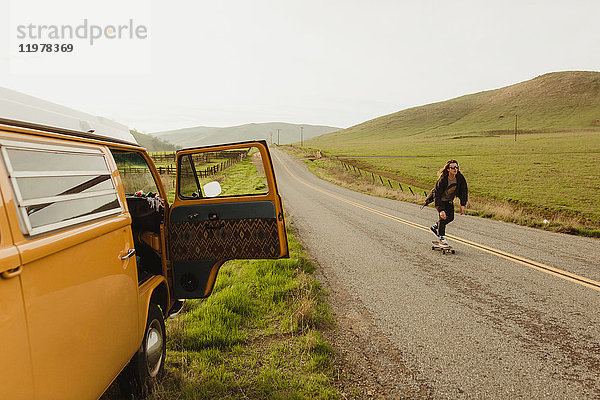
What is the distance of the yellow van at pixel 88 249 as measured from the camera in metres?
1.56

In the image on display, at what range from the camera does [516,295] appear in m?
5.25

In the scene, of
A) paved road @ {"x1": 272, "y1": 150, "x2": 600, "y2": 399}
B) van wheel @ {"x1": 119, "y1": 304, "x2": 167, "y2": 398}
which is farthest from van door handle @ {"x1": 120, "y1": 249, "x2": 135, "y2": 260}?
paved road @ {"x1": 272, "y1": 150, "x2": 600, "y2": 399}

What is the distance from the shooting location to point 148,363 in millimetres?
3072

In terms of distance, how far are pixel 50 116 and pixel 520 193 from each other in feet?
97.6

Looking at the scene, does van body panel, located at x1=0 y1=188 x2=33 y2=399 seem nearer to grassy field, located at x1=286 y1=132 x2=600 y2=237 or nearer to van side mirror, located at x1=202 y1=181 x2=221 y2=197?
van side mirror, located at x1=202 y1=181 x2=221 y2=197

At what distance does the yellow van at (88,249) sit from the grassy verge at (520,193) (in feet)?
36.5

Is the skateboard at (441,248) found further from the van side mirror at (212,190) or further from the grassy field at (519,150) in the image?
the van side mirror at (212,190)

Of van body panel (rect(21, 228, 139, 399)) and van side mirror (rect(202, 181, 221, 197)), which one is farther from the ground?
van side mirror (rect(202, 181, 221, 197))

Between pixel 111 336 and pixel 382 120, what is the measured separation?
181584mm

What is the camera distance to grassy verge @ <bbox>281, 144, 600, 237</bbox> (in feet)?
41.5

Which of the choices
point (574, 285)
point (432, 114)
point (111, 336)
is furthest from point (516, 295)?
point (432, 114)

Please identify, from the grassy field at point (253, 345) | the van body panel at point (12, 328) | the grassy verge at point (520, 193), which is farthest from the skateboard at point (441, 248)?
the van body panel at point (12, 328)

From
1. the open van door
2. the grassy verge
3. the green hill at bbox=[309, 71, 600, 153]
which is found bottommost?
the grassy verge

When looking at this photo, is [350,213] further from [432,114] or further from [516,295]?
[432,114]
